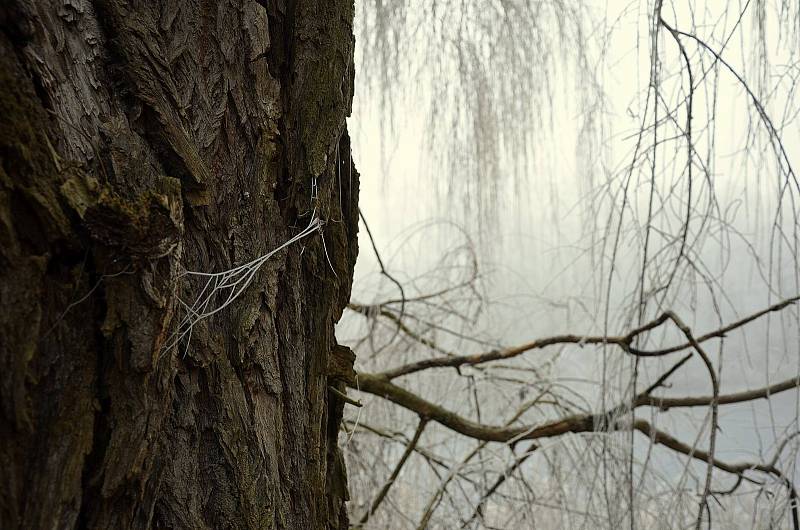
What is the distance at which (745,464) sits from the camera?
122 cm

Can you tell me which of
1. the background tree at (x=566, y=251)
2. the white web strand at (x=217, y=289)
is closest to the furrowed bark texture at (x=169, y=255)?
the white web strand at (x=217, y=289)

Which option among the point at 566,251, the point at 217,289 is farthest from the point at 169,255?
the point at 566,251

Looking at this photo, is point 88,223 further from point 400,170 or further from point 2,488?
point 400,170

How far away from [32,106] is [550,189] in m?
1.27

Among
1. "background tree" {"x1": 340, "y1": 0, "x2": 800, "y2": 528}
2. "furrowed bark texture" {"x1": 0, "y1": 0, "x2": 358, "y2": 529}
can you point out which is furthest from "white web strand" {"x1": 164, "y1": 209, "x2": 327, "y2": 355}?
"background tree" {"x1": 340, "y1": 0, "x2": 800, "y2": 528}

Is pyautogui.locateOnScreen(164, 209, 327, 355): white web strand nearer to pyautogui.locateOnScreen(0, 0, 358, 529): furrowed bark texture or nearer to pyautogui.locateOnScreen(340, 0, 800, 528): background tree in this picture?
pyautogui.locateOnScreen(0, 0, 358, 529): furrowed bark texture

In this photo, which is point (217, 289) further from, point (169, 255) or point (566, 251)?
point (566, 251)

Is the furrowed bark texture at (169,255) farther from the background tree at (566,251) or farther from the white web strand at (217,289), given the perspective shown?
the background tree at (566,251)

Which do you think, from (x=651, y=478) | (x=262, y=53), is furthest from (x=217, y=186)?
(x=651, y=478)

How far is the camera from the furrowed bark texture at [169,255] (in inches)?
16.7

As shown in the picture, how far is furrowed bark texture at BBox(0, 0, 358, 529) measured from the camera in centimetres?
42

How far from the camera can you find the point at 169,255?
1.52ft

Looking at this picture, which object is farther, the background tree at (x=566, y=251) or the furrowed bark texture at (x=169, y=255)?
the background tree at (x=566, y=251)

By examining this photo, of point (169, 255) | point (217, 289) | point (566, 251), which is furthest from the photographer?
point (566, 251)
